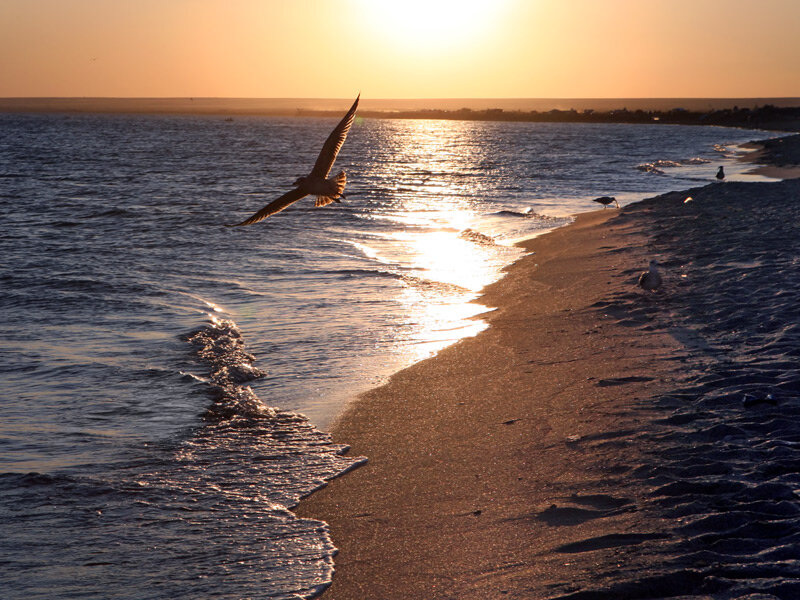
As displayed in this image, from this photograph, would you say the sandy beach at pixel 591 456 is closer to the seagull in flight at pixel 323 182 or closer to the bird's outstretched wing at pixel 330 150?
the seagull in flight at pixel 323 182

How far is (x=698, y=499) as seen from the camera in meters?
5.18

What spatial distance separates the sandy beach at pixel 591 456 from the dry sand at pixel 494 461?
0.7 inches

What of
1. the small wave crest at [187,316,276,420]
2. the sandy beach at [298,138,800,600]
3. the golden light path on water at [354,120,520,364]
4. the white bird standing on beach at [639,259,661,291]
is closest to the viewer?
the sandy beach at [298,138,800,600]

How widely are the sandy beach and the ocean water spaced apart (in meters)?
0.52

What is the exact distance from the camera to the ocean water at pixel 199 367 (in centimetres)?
562

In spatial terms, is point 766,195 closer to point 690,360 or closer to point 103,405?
point 690,360

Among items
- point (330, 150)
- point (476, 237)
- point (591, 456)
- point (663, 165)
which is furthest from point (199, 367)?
point (663, 165)

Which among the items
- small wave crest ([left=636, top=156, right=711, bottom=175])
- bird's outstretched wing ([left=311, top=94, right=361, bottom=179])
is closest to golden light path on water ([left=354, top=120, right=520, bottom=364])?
bird's outstretched wing ([left=311, top=94, right=361, bottom=179])

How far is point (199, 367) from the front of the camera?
33.3ft

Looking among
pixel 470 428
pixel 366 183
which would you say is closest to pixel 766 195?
pixel 470 428

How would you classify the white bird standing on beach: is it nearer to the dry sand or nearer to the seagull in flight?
the dry sand

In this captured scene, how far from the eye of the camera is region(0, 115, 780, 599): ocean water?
5.62 m

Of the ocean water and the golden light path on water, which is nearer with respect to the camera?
the ocean water

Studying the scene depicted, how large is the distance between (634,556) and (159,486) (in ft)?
13.6
